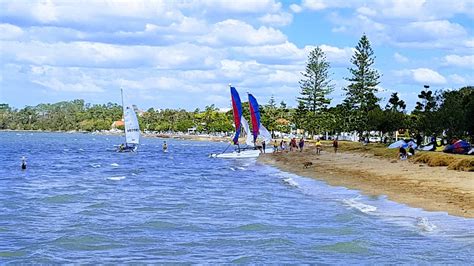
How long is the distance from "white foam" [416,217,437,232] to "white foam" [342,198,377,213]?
331cm

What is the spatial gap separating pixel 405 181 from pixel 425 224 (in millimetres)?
14576

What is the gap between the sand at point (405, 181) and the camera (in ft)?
86.0

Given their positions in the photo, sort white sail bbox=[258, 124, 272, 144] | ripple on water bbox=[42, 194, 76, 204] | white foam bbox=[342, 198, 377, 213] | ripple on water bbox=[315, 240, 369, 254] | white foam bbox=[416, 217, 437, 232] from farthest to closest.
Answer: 1. white sail bbox=[258, 124, 272, 144]
2. ripple on water bbox=[42, 194, 76, 204]
3. white foam bbox=[342, 198, 377, 213]
4. white foam bbox=[416, 217, 437, 232]
5. ripple on water bbox=[315, 240, 369, 254]

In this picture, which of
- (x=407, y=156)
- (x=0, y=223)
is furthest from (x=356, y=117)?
(x=0, y=223)

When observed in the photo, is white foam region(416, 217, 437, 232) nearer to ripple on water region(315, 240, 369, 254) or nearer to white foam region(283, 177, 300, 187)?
ripple on water region(315, 240, 369, 254)

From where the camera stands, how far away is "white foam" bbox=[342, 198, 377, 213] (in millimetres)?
25844

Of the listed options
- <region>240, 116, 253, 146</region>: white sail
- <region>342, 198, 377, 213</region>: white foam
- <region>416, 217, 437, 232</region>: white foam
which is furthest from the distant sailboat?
<region>416, 217, 437, 232</region>: white foam

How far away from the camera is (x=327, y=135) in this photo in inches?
5108

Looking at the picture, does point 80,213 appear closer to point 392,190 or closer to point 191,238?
point 191,238

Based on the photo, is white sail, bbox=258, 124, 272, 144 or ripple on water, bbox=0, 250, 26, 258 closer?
ripple on water, bbox=0, 250, 26, 258

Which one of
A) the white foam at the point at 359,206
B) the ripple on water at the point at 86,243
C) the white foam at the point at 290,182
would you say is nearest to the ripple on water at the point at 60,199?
the ripple on water at the point at 86,243

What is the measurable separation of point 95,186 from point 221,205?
1368 centimetres

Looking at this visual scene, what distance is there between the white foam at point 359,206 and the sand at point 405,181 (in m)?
1.53

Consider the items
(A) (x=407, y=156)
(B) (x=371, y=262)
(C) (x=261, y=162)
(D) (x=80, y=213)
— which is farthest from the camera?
(C) (x=261, y=162)
